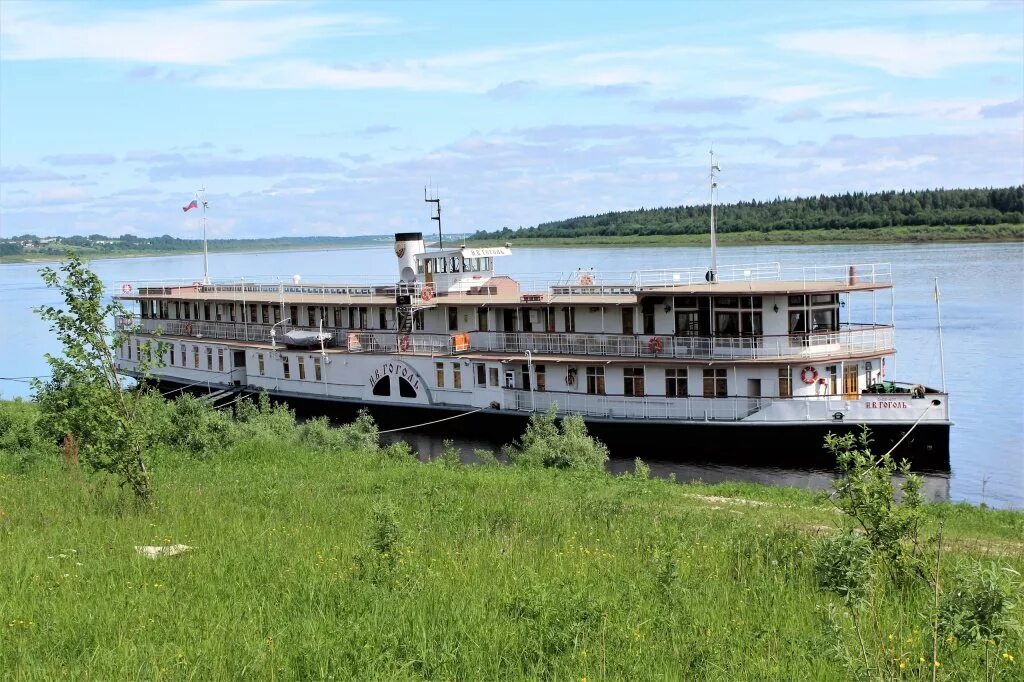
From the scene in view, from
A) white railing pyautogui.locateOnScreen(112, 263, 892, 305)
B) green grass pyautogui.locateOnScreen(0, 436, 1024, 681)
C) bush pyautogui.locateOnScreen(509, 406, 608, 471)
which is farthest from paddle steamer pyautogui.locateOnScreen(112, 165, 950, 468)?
green grass pyautogui.locateOnScreen(0, 436, 1024, 681)

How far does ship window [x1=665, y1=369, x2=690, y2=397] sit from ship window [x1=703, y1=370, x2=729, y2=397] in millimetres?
622

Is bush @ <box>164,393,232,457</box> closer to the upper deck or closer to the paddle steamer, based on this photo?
Answer: the paddle steamer

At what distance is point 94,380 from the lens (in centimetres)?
1433

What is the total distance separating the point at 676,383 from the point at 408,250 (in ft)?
47.4

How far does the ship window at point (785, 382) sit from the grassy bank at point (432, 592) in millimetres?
11123

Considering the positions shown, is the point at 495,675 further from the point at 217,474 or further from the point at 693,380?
the point at 693,380

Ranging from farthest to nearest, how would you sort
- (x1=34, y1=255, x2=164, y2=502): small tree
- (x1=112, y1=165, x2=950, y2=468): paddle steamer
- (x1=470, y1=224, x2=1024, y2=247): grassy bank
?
(x1=470, y1=224, x2=1024, y2=247): grassy bank, (x1=112, y1=165, x2=950, y2=468): paddle steamer, (x1=34, y1=255, x2=164, y2=502): small tree

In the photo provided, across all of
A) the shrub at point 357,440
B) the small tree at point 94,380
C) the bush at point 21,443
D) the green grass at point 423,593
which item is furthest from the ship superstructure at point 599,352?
the green grass at point 423,593

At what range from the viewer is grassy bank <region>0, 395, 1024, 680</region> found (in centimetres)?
792

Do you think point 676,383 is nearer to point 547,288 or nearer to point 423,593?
point 547,288

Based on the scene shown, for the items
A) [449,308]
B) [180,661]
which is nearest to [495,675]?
[180,661]

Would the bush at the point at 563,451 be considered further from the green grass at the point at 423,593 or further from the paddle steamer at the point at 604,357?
the green grass at the point at 423,593

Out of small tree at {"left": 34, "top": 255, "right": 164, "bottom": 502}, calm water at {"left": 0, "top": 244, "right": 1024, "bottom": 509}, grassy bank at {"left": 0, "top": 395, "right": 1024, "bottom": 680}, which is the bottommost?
calm water at {"left": 0, "top": 244, "right": 1024, "bottom": 509}

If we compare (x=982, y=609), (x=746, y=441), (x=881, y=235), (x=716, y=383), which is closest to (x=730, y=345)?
(x=716, y=383)
